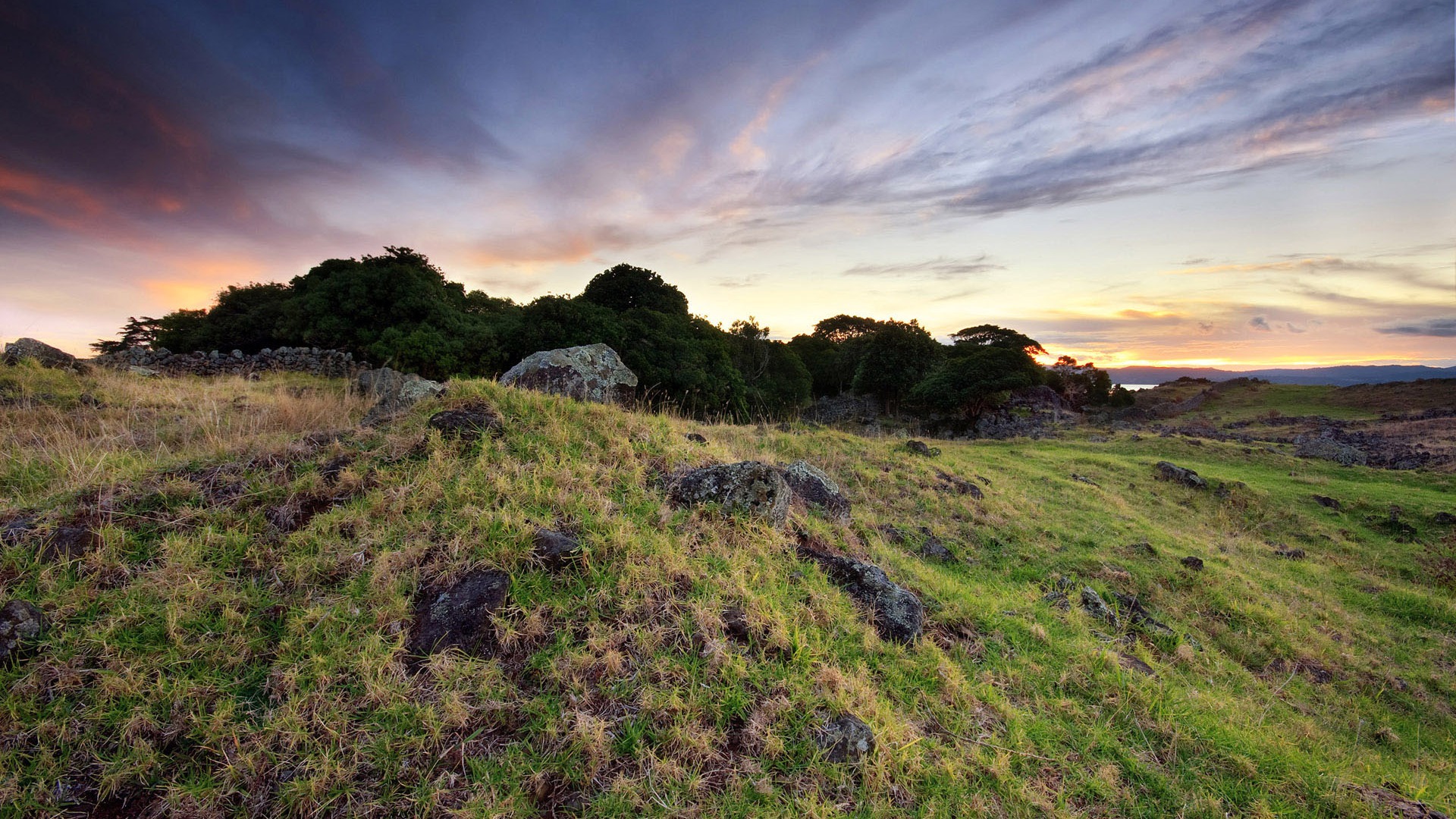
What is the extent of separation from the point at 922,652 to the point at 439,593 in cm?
383

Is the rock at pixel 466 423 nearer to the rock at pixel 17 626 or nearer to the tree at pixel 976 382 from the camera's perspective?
the rock at pixel 17 626

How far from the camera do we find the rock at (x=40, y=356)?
37.1 feet

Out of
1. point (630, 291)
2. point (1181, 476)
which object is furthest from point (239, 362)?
point (1181, 476)

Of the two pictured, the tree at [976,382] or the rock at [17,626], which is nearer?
the rock at [17,626]

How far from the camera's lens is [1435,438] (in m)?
23.7

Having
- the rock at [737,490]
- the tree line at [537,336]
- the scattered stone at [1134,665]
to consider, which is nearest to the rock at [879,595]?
the rock at [737,490]

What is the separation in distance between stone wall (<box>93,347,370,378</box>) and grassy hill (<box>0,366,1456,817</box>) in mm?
9883

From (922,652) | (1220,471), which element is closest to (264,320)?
(922,652)

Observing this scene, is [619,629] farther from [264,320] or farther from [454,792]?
[264,320]

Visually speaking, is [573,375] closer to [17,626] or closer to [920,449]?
[17,626]

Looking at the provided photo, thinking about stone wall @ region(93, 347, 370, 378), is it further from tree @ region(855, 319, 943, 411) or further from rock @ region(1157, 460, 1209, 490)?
tree @ region(855, 319, 943, 411)

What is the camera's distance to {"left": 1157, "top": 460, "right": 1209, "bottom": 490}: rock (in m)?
16.5

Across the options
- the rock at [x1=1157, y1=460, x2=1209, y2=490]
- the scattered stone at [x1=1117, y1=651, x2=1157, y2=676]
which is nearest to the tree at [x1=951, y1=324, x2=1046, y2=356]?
the rock at [x1=1157, y1=460, x2=1209, y2=490]

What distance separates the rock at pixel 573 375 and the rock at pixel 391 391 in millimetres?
1930
